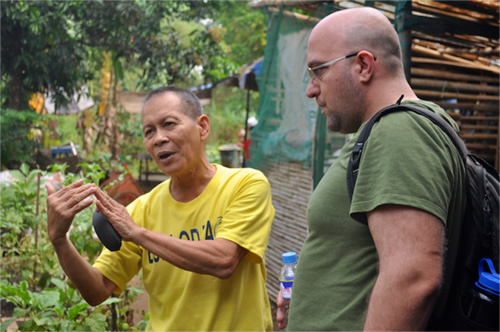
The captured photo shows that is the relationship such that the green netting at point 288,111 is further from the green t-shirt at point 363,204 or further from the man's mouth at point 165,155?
the green t-shirt at point 363,204

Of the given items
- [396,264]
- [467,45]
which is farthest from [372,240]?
[467,45]

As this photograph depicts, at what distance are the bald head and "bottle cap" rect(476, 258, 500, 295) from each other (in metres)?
0.62

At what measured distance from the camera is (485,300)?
4.38 feet

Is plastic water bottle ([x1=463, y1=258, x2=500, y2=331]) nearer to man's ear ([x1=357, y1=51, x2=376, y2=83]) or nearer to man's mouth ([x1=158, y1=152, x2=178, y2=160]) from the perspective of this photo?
man's ear ([x1=357, y1=51, x2=376, y2=83])

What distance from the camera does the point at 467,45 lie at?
4621 millimetres

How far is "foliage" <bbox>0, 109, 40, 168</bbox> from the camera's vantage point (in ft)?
35.1

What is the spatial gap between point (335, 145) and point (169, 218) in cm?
306

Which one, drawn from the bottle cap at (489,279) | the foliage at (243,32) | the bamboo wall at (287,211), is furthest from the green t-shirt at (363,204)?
the foliage at (243,32)

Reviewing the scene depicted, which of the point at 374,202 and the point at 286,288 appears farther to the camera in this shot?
the point at 286,288

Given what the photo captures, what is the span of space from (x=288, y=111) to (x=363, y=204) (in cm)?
458

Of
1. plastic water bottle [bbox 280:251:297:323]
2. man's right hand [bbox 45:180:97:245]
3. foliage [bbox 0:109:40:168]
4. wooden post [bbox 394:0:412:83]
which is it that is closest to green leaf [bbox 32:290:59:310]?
man's right hand [bbox 45:180:97:245]

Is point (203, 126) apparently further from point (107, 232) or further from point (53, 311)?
point (53, 311)

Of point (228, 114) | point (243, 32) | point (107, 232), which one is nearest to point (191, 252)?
point (107, 232)

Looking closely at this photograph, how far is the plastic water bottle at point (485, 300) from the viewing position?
1324 mm
